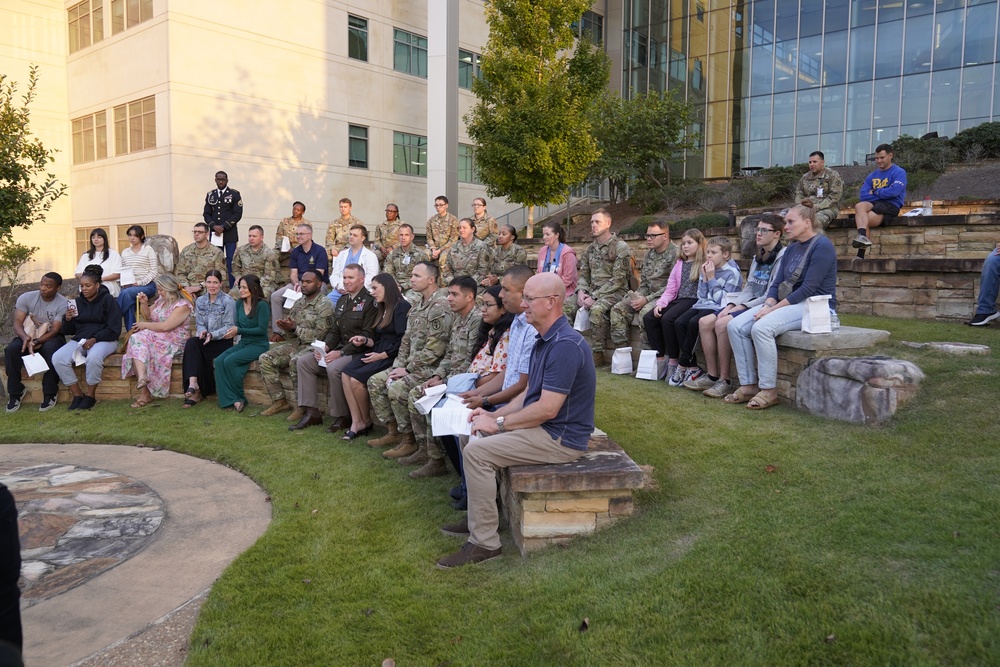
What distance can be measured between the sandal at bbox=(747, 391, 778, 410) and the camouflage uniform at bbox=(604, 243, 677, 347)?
7.31 ft

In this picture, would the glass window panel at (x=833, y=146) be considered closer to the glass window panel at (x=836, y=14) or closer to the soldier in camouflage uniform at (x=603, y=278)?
the glass window panel at (x=836, y=14)

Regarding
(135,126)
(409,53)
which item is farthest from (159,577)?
(409,53)

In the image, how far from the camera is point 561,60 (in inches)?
779

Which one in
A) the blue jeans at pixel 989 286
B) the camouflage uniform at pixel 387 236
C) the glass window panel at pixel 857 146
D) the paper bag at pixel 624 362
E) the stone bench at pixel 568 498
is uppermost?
the glass window panel at pixel 857 146

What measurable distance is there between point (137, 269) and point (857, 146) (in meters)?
24.2

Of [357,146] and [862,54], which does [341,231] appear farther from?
[862,54]

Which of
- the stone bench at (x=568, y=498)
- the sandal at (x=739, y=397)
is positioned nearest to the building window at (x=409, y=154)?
the sandal at (x=739, y=397)

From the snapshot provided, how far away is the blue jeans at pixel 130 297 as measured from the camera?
1101 centimetres

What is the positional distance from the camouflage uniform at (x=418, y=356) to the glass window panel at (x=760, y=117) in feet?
81.8

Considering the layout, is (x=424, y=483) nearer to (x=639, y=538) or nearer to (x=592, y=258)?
(x=639, y=538)

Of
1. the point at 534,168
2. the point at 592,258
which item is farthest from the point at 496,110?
the point at 592,258

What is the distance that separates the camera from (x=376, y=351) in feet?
24.8

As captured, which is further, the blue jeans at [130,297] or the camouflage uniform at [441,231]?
the camouflage uniform at [441,231]

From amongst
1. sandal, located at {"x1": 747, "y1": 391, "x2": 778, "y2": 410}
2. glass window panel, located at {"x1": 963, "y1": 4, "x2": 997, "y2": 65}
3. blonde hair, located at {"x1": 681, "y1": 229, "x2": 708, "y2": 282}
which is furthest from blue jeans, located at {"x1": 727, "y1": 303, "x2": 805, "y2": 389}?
glass window panel, located at {"x1": 963, "y1": 4, "x2": 997, "y2": 65}
